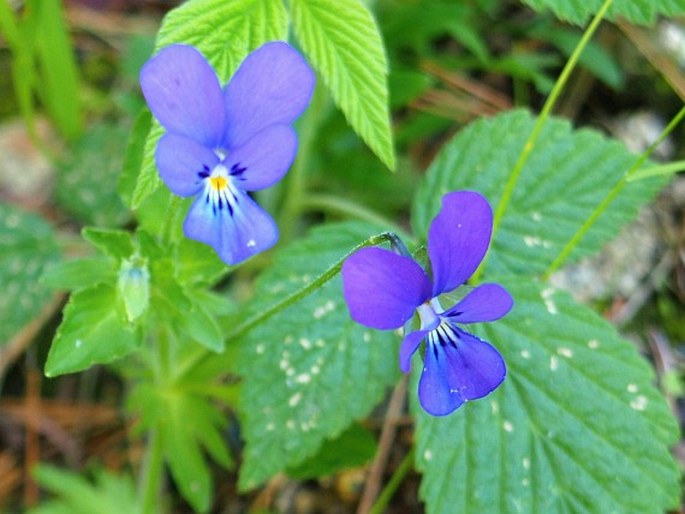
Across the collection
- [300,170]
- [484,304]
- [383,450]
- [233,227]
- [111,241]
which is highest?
[484,304]

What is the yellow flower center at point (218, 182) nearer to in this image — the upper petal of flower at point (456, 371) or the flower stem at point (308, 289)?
the flower stem at point (308, 289)

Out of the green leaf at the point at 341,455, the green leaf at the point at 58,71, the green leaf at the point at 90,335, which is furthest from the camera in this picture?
the green leaf at the point at 58,71

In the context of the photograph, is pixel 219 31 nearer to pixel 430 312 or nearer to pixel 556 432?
pixel 430 312

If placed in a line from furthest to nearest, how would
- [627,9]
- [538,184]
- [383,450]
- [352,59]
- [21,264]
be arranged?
1. [383,450]
2. [21,264]
3. [538,184]
4. [627,9]
5. [352,59]

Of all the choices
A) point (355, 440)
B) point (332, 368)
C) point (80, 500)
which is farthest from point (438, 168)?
point (80, 500)

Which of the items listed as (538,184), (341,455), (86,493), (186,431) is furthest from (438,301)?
(86,493)

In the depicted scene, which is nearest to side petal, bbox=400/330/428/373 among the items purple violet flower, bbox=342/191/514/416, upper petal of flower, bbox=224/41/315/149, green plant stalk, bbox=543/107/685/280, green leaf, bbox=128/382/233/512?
purple violet flower, bbox=342/191/514/416

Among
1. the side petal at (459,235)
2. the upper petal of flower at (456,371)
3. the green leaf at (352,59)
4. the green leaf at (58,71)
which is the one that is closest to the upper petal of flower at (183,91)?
the green leaf at (352,59)
